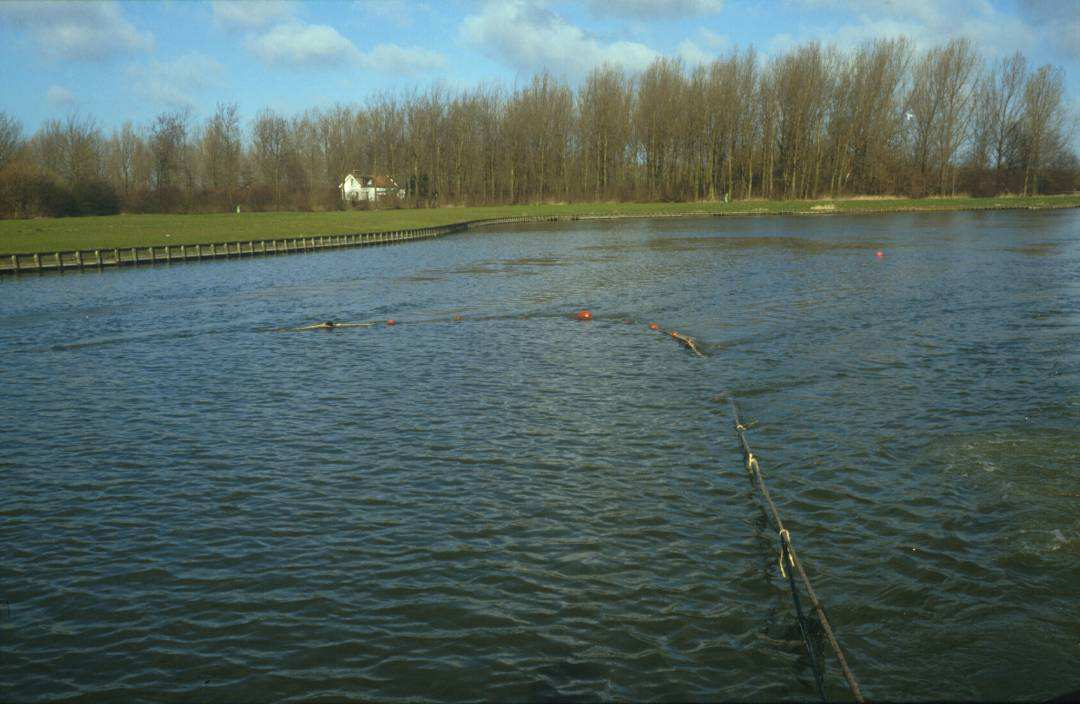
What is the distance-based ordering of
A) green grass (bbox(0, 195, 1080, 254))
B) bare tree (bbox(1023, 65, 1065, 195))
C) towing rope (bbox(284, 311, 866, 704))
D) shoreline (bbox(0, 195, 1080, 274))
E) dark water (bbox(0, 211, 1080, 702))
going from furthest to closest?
1. bare tree (bbox(1023, 65, 1065, 195))
2. green grass (bbox(0, 195, 1080, 254))
3. shoreline (bbox(0, 195, 1080, 274))
4. dark water (bbox(0, 211, 1080, 702))
5. towing rope (bbox(284, 311, 866, 704))

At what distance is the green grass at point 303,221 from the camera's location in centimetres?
5516

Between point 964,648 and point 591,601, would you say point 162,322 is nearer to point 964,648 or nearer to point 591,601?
point 591,601

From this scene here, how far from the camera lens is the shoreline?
43806mm

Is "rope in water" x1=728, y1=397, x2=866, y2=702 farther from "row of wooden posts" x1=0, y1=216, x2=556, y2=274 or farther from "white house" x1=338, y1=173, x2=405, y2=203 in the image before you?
"white house" x1=338, y1=173, x2=405, y2=203

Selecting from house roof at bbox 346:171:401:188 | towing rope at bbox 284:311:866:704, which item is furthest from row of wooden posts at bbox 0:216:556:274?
house roof at bbox 346:171:401:188

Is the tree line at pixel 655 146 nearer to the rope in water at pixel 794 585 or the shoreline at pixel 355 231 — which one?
the shoreline at pixel 355 231

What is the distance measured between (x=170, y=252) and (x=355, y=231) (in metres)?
24.5

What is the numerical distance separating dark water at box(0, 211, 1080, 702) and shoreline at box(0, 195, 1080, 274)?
79.6ft

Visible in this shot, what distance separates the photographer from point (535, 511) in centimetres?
966

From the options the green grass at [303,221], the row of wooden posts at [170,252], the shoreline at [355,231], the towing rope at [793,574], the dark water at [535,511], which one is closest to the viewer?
the towing rope at [793,574]

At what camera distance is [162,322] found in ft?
82.1

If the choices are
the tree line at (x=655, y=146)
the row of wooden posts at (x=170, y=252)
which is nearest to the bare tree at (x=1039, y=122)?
the tree line at (x=655, y=146)

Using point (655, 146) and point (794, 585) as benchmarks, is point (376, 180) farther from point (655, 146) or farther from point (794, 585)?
point (794, 585)

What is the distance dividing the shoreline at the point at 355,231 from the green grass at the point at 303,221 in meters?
0.13
